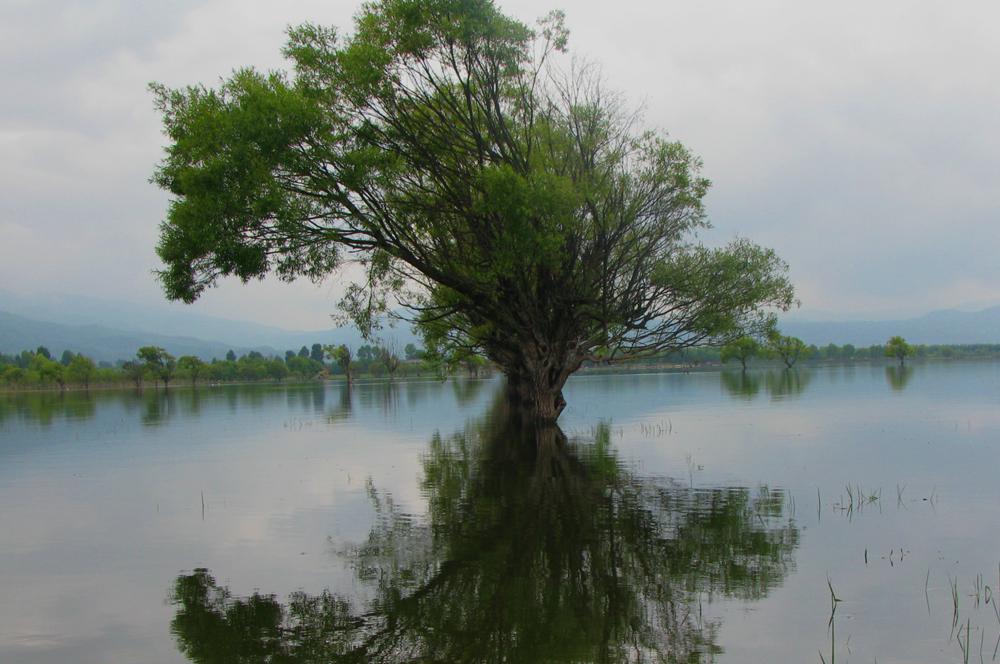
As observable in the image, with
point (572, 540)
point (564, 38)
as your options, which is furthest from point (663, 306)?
point (572, 540)

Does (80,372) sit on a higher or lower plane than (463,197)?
lower

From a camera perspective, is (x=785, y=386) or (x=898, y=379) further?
(x=898, y=379)

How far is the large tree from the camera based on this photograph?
25516 millimetres

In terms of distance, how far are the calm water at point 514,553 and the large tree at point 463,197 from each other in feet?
27.9

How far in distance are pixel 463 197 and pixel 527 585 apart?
23.0m

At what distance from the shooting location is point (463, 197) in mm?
31844

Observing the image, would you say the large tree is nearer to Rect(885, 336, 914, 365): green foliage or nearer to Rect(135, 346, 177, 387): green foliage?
Rect(135, 346, 177, 387): green foliage

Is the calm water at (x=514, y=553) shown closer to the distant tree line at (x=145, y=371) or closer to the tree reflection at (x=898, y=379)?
the tree reflection at (x=898, y=379)

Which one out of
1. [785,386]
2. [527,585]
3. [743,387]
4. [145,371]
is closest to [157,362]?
[145,371]

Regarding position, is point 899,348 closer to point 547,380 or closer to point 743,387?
point 743,387

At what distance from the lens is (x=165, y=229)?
27.5 metres

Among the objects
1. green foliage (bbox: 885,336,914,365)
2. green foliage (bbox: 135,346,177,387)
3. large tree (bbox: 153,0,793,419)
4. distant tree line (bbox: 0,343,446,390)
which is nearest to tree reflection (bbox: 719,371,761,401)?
large tree (bbox: 153,0,793,419)

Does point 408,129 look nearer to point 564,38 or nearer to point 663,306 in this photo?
point 564,38

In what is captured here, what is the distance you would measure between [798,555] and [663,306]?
27411 millimetres
